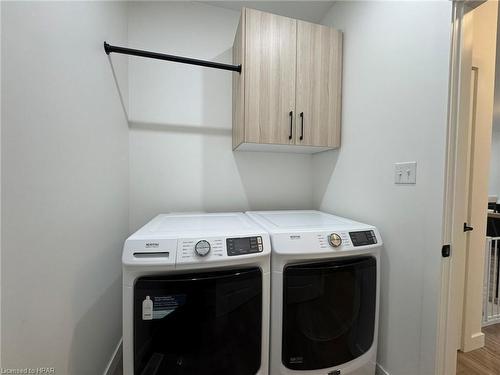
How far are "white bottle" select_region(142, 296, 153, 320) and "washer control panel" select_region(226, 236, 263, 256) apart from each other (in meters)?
0.36

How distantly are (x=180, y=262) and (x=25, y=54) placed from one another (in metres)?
0.85

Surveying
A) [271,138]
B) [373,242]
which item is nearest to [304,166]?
[271,138]

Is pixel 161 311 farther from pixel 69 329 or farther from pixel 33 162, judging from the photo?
pixel 33 162

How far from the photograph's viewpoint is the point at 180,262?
873 millimetres

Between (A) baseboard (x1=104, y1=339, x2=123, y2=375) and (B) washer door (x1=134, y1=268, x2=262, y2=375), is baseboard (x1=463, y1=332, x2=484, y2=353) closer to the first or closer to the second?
(B) washer door (x1=134, y1=268, x2=262, y2=375)

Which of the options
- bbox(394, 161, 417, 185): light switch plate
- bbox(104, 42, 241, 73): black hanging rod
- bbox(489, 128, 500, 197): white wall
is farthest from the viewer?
bbox(489, 128, 500, 197): white wall

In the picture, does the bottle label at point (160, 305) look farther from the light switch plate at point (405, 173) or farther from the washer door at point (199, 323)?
the light switch plate at point (405, 173)

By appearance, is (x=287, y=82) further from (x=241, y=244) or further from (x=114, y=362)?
(x=114, y=362)

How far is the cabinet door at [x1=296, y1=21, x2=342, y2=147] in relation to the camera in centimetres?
153

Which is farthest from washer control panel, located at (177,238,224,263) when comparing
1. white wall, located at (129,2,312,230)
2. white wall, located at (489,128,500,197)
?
white wall, located at (489,128,500,197)

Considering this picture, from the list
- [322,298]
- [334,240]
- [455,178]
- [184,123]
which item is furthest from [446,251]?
[184,123]

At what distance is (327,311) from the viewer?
3.51 feet

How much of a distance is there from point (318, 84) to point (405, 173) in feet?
2.81

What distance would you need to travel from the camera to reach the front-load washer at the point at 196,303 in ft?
2.85
